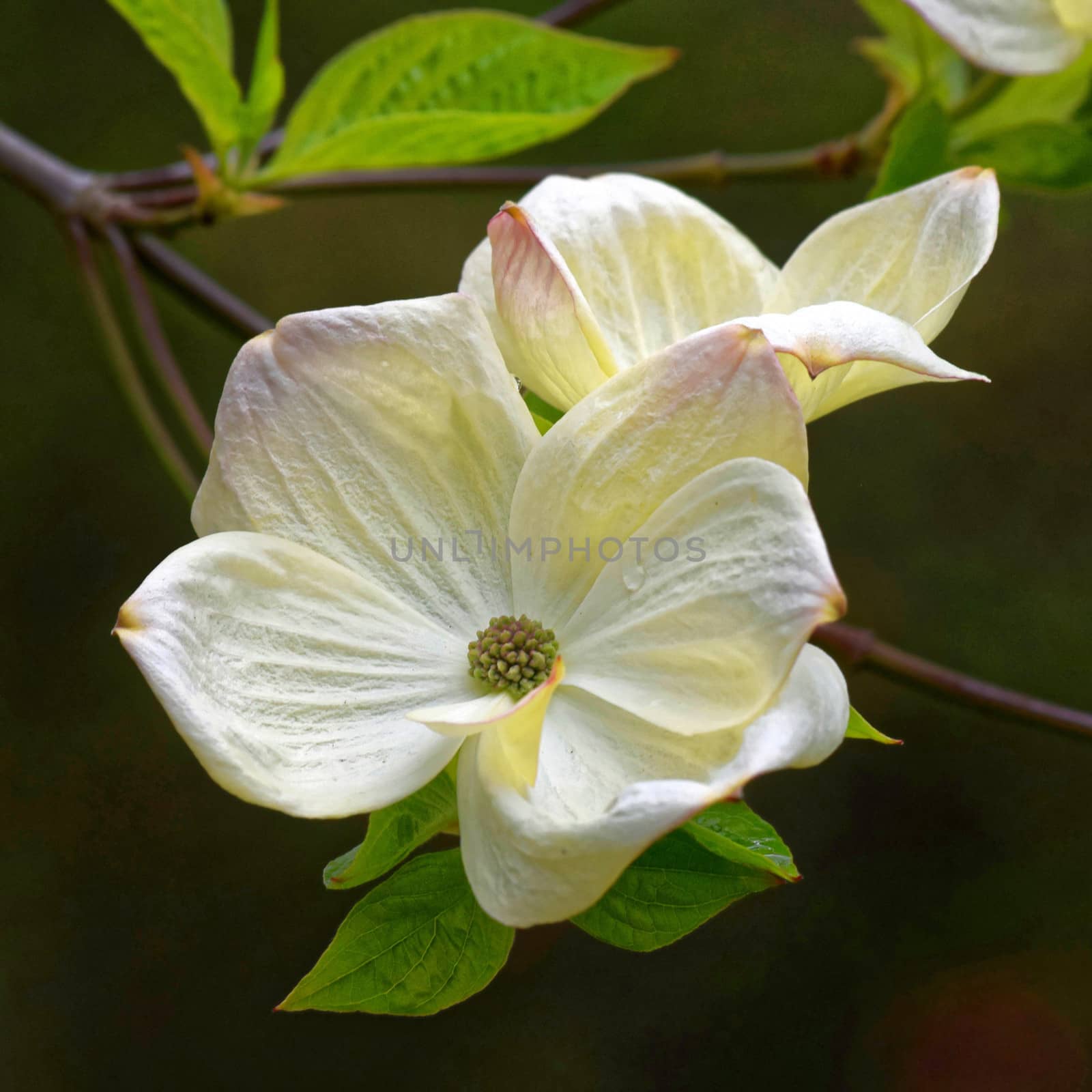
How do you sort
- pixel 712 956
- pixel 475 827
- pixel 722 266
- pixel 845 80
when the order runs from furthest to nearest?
pixel 845 80
pixel 712 956
pixel 722 266
pixel 475 827

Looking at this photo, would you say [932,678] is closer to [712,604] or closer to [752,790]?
[712,604]

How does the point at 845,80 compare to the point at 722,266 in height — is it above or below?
below

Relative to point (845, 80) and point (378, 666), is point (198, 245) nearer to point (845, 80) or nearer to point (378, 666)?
point (845, 80)

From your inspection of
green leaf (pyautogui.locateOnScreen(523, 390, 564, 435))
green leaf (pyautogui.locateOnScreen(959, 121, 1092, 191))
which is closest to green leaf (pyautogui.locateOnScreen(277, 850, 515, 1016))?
green leaf (pyautogui.locateOnScreen(523, 390, 564, 435))

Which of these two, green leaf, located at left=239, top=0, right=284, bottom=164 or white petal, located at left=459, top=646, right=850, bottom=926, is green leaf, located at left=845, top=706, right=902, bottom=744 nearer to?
white petal, located at left=459, top=646, right=850, bottom=926

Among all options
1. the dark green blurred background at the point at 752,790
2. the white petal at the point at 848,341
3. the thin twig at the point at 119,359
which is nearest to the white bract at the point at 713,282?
the white petal at the point at 848,341

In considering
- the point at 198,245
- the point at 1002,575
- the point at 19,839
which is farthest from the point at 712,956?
the point at 198,245

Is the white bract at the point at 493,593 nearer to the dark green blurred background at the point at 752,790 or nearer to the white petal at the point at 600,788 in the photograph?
the white petal at the point at 600,788
